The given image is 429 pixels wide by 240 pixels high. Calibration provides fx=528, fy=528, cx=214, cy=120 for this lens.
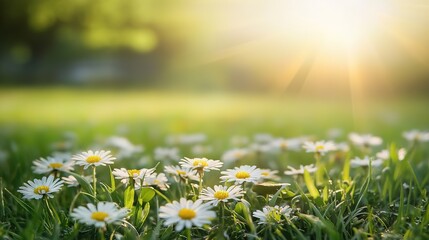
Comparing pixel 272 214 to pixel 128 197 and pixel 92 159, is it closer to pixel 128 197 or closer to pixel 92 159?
pixel 128 197

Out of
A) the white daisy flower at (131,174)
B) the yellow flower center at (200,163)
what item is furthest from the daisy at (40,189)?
the yellow flower center at (200,163)

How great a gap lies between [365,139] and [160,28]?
1220cm

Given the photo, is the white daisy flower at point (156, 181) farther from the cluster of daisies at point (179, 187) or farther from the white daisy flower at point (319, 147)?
the white daisy flower at point (319, 147)

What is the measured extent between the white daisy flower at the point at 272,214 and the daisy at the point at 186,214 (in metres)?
0.18

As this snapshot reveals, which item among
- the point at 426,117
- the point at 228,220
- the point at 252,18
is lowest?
the point at 426,117

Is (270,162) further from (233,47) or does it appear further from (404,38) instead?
(233,47)

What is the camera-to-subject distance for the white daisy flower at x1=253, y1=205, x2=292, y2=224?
1176 mm

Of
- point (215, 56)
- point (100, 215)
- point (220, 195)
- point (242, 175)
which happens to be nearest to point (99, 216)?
point (100, 215)

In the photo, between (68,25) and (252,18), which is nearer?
(252,18)

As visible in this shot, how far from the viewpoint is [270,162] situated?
7.00 ft

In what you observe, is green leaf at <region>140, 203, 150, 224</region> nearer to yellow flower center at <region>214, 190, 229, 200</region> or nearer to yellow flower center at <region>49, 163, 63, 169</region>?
yellow flower center at <region>214, 190, 229, 200</region>

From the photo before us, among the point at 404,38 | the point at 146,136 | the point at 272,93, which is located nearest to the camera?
the point at 146,136

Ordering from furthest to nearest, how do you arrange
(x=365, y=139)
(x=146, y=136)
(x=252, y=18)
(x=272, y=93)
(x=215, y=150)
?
(x=252, y=18) < (x=272, y=93) < (x=146, y=136) < (x=215, y=150) < (x=365, y=139)

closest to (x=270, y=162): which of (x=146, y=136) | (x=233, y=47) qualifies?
(x=146, y=136)
